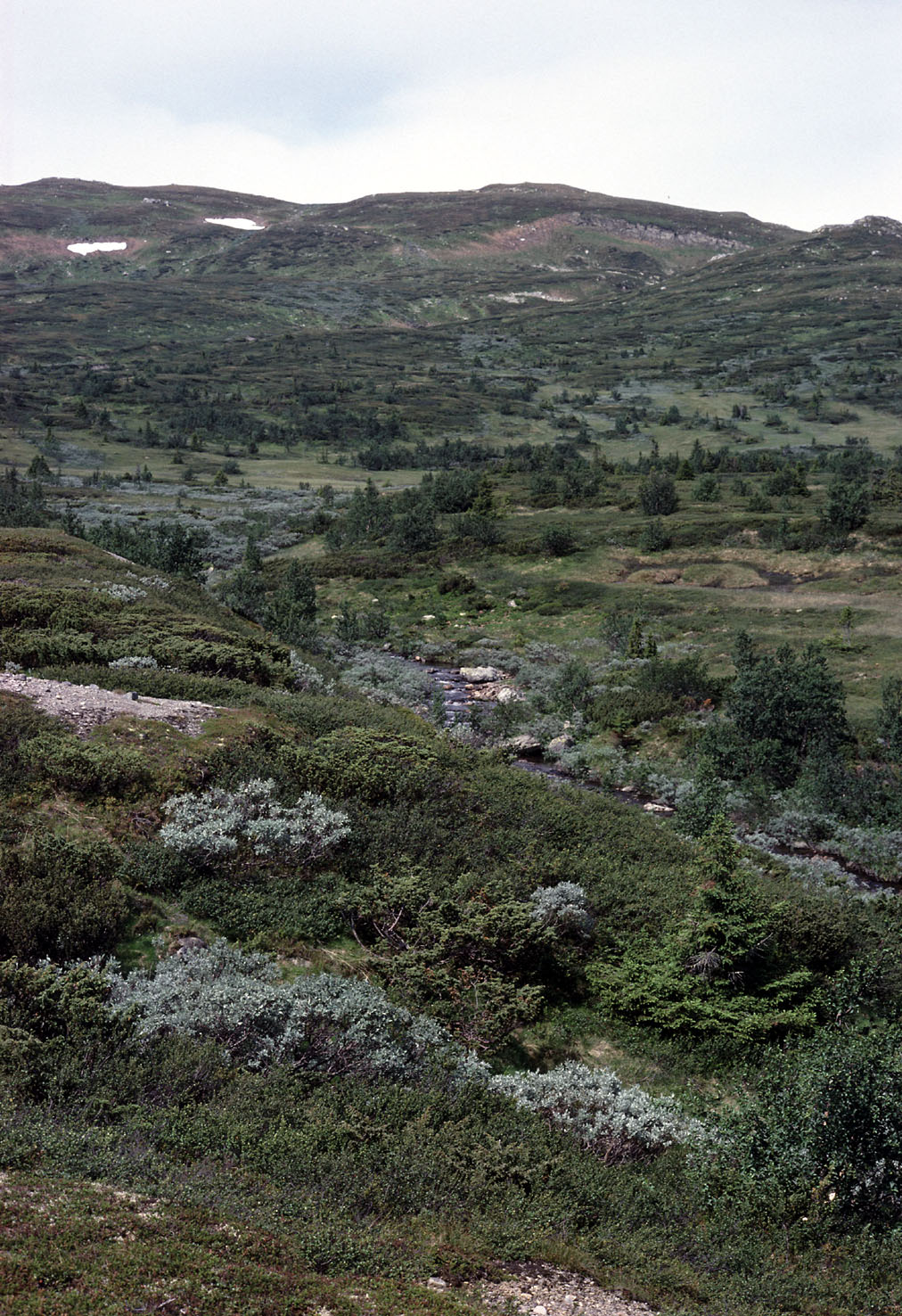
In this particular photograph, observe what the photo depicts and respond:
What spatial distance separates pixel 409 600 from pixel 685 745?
805 inches

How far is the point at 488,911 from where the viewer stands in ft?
34.1

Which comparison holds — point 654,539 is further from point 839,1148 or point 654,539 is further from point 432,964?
point 839,1148

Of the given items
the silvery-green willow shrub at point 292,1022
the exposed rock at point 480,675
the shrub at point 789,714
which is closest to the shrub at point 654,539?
the exposed rock at point 480,675

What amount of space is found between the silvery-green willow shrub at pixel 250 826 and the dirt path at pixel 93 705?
2050 millimetres

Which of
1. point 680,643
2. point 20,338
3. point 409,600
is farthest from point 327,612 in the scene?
point 20,338

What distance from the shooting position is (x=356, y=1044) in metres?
7.70

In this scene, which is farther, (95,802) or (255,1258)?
(95,802)

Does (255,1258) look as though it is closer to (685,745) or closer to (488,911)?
(488,911)

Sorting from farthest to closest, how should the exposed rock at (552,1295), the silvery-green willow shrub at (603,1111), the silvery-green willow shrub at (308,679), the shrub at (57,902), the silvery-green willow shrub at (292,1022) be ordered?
the silvery-green willow shrub at (308,679), the shrub at (57,902), the silvery-green willow shrub at (603,1111), the silvery-green willow shrub at (292,1022), the exposed rock at (552,1295)

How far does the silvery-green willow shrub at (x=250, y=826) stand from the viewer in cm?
1009

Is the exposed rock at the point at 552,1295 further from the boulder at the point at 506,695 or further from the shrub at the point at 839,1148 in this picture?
the boulder at the point at 506,695

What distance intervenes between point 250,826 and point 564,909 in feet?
13.5

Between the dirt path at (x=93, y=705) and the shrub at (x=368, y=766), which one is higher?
the dirt path at (x=93, y=705)

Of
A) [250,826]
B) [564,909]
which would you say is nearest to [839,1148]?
[564,909]
